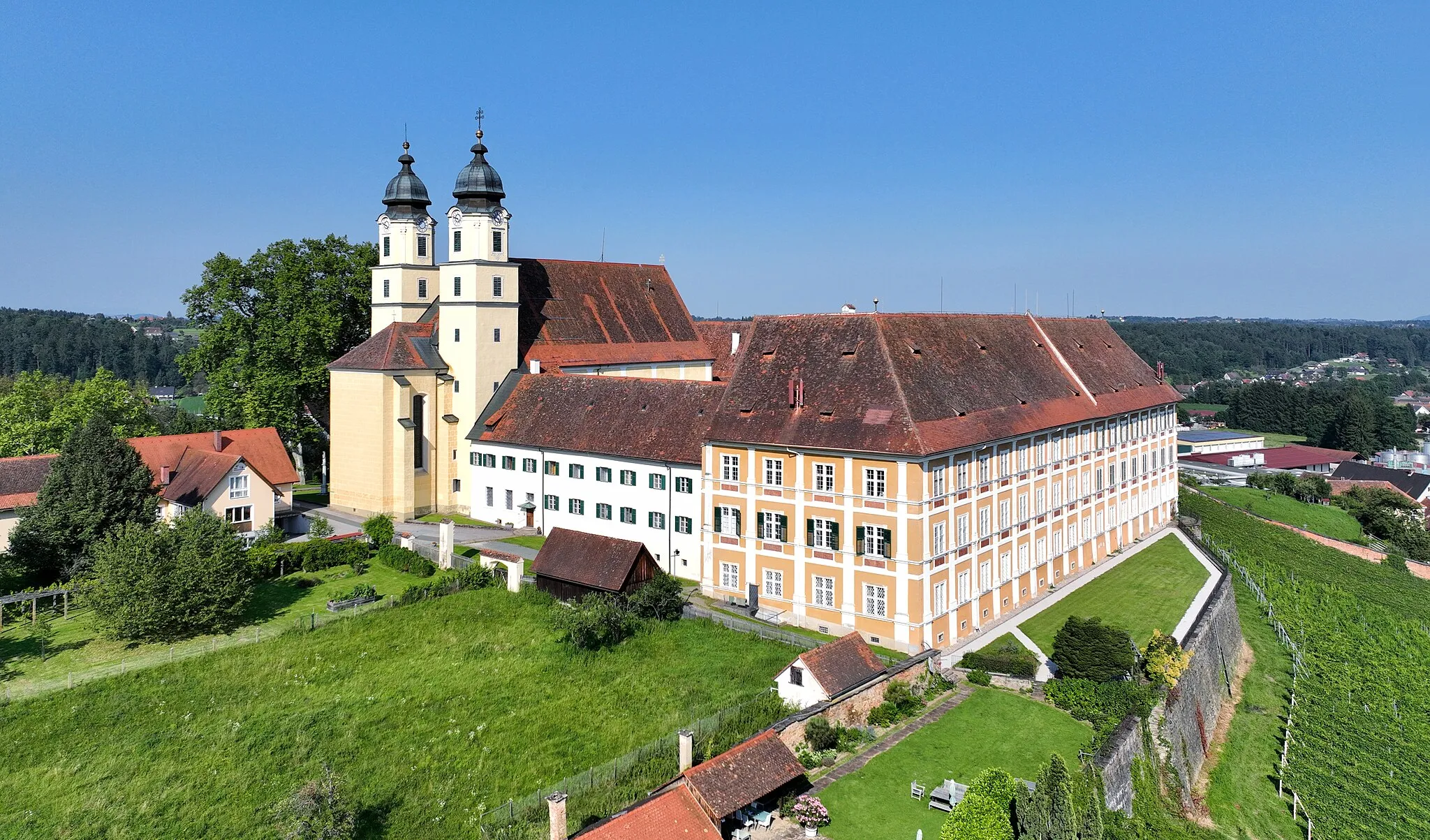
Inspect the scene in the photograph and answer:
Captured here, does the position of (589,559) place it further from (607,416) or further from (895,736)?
(895,736)

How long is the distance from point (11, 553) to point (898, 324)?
36471 mm

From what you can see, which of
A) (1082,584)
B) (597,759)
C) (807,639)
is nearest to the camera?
(597,759)

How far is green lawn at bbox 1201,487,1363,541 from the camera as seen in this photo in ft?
251

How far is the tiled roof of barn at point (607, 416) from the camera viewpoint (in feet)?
146

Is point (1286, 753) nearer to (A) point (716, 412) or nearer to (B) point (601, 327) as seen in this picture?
(A) point (716, 412)

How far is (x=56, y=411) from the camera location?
5506 cm

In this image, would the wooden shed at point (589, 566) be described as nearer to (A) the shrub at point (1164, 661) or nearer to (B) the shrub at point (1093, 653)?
(B) the shrub at point (1093, 653)

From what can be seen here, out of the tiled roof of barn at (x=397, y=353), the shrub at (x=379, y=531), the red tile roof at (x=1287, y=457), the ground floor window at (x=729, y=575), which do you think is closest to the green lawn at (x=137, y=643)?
the shrub at (x=379, y=531)

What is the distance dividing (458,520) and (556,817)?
34.8 meters

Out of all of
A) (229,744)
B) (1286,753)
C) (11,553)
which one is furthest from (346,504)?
(1286,753)

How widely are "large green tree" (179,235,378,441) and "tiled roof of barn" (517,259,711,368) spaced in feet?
41.0

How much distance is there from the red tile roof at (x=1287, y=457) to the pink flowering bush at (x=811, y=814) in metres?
106

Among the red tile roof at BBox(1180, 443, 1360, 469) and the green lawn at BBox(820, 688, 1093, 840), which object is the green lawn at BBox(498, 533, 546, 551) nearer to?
the green lawn at BBox(820, 688, 1093, 840)

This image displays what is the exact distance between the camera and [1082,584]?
44438mm
